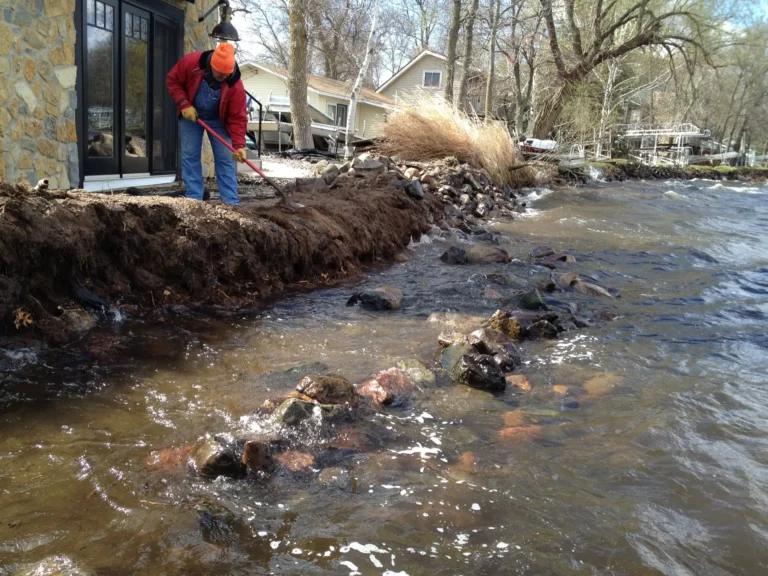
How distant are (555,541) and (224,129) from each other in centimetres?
519

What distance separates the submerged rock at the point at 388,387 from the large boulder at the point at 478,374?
323 millimetres

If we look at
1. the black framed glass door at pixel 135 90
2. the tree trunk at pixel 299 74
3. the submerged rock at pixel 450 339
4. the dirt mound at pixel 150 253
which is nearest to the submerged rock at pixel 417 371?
the submerged rock at pixel 450 339

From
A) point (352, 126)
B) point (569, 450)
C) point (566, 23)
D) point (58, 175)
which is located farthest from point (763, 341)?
point (566, 23)

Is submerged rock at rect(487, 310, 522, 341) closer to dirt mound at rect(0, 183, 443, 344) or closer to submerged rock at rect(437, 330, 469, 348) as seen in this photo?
submerged rock at rect(437, 330, 469, 348)

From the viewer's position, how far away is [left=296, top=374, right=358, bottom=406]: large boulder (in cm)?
310

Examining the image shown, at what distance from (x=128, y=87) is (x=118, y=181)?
1.24 metres

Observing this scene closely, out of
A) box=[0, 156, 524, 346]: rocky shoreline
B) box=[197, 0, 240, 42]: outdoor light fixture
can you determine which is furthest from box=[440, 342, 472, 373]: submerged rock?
box=[197, 0, 240, 42]: outdoor light fixture

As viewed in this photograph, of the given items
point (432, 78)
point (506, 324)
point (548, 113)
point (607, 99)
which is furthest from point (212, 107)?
point (432, 78)

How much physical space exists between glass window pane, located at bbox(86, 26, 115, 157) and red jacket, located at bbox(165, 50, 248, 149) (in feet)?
5.72

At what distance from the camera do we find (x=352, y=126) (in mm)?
14625

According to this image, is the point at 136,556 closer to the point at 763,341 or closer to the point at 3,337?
the point at 3,337

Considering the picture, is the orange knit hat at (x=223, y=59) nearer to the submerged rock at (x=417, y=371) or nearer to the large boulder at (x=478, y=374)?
the submerged rock at (x=417, y=371)

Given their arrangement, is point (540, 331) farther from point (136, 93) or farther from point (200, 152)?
point (136, 93)

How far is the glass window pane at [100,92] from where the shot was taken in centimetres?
692
